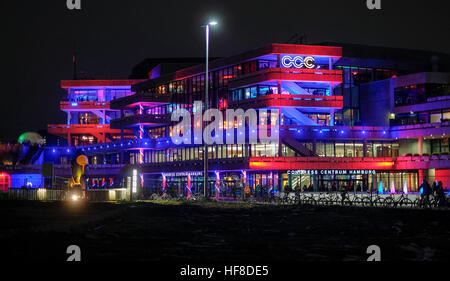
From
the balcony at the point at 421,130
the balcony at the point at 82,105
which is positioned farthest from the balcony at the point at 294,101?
the balcony at the point at 82,105

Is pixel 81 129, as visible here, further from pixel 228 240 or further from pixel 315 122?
pixel 228 240

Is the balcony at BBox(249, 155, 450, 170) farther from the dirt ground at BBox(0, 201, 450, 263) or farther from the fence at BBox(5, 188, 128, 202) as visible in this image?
the dirt ground at BBox(0, 201, 450, 263)

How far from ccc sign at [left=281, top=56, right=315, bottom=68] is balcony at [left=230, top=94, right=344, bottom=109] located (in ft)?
14.7

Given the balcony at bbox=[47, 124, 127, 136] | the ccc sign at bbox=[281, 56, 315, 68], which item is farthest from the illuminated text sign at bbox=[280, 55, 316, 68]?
the balcony at bbox=[47, 124, 127, 136]

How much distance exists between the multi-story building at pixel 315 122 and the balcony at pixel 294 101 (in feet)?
0.44

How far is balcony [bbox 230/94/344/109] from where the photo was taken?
81.7 meters

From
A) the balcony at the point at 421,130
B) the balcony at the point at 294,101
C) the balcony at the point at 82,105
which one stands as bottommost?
the balcony at the point at 421,130

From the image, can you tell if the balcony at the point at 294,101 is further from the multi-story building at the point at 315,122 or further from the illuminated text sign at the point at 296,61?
the illuminated text sign at the point at 296,61

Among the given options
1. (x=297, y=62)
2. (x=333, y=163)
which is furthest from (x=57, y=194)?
(x=297, y=62)

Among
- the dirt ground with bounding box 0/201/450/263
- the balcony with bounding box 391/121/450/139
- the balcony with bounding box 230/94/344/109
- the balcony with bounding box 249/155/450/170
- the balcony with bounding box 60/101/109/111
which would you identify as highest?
the balcony with bounding box 60/101/109/111

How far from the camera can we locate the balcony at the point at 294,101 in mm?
81688

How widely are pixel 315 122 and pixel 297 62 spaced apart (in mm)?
8754

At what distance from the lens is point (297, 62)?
8394 cm
